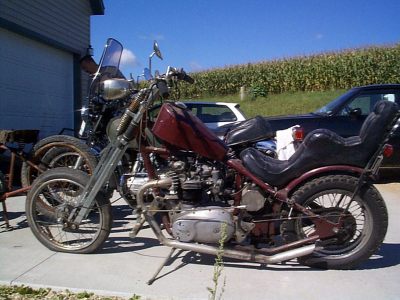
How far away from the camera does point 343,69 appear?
2258cm

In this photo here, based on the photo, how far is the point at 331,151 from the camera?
355 cm

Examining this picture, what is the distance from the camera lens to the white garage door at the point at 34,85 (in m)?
8.75

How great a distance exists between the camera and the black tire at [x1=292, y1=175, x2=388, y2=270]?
3.52m

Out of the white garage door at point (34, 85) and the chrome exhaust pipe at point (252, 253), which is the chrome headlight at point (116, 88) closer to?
the chrome exhaust pipe at point (252, 253)

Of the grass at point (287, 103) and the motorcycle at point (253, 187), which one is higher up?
the grass at point (287, 103)

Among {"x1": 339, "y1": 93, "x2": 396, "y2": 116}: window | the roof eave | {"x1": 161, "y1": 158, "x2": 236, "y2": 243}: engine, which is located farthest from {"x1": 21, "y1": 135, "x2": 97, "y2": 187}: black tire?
the roof eave

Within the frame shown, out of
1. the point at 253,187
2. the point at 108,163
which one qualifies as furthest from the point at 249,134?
the point at 108,163

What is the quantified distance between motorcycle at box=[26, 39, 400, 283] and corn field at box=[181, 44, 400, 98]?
64.1 feet

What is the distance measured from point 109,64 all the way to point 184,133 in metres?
2.30

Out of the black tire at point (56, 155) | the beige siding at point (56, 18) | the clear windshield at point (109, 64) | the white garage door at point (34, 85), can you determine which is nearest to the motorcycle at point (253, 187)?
the black tire at point (56, 155)

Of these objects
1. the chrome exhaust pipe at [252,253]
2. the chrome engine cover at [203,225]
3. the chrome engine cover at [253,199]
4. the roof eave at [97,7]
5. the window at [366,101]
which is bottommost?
the chrome exhaust pipe at [252,253]

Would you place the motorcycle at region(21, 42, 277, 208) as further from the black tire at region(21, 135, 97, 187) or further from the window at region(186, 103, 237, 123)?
the window at region(186, 103, 237, 123)

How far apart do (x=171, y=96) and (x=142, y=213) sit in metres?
1.08

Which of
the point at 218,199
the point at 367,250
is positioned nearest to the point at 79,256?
the point at 218,199
